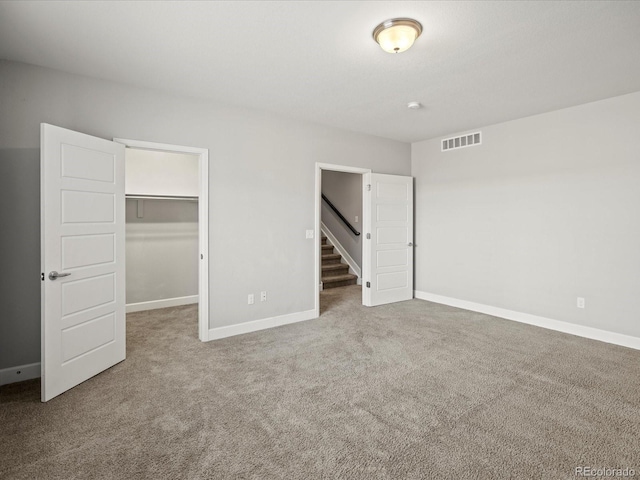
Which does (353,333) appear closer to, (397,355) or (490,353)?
(397,355)

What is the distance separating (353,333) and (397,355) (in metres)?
0.76

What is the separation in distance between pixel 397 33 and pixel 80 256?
2986 mm

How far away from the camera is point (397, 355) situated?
3.29 m

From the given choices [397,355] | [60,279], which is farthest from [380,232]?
[60,279]

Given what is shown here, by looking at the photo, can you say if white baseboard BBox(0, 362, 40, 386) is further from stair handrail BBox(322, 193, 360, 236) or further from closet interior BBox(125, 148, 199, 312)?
stair handrail BBox(322, 193, 360, 236)

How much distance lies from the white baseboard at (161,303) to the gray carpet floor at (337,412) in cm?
149

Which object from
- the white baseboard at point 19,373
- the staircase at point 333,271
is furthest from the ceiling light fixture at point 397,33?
the staircase at point 333,271

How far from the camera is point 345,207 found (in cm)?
748

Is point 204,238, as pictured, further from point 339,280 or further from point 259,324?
point 339,280

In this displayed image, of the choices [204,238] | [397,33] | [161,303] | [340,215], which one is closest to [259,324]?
[204,238]

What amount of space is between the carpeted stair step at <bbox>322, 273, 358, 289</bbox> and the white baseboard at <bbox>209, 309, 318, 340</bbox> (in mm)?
1960

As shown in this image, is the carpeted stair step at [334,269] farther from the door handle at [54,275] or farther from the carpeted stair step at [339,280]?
the door handle at [54,275]

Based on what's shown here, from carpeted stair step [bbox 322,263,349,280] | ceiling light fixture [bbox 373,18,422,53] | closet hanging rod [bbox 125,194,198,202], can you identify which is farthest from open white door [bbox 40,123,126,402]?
carpeted stair step [bbox 322,263,349,280]

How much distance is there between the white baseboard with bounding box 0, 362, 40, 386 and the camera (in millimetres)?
2783
